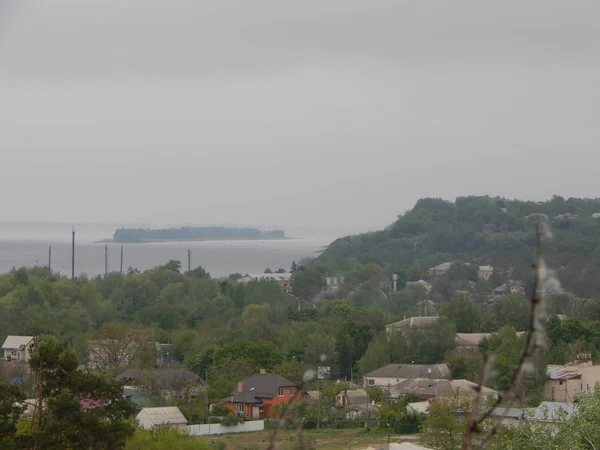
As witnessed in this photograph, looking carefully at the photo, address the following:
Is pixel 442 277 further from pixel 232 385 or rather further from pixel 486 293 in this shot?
pixel 232 385

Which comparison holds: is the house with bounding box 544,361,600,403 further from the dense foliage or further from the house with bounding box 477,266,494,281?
the house with bounding box 477,266,494,281

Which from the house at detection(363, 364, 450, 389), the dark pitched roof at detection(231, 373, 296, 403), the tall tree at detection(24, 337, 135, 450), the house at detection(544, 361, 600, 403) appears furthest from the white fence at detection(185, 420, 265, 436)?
the tall tree at detection(24, 337, 135, 450)

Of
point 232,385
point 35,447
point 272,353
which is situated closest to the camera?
point 35,447

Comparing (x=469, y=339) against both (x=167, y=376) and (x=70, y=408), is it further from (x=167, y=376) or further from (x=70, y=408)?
(x=70, y=408)

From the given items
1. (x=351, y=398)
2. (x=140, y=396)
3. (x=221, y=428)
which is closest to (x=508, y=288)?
(x=351, y=398)

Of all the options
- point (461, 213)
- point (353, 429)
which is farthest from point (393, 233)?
point (353, 429)

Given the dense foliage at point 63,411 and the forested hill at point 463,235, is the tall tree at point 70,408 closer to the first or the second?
the dense foliage at point 63,411

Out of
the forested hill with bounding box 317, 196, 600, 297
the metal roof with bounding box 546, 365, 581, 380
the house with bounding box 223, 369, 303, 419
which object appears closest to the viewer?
the house with bounding box 223, 369, 303, 419

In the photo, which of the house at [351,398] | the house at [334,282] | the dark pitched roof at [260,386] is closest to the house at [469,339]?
the house at [351,398]
